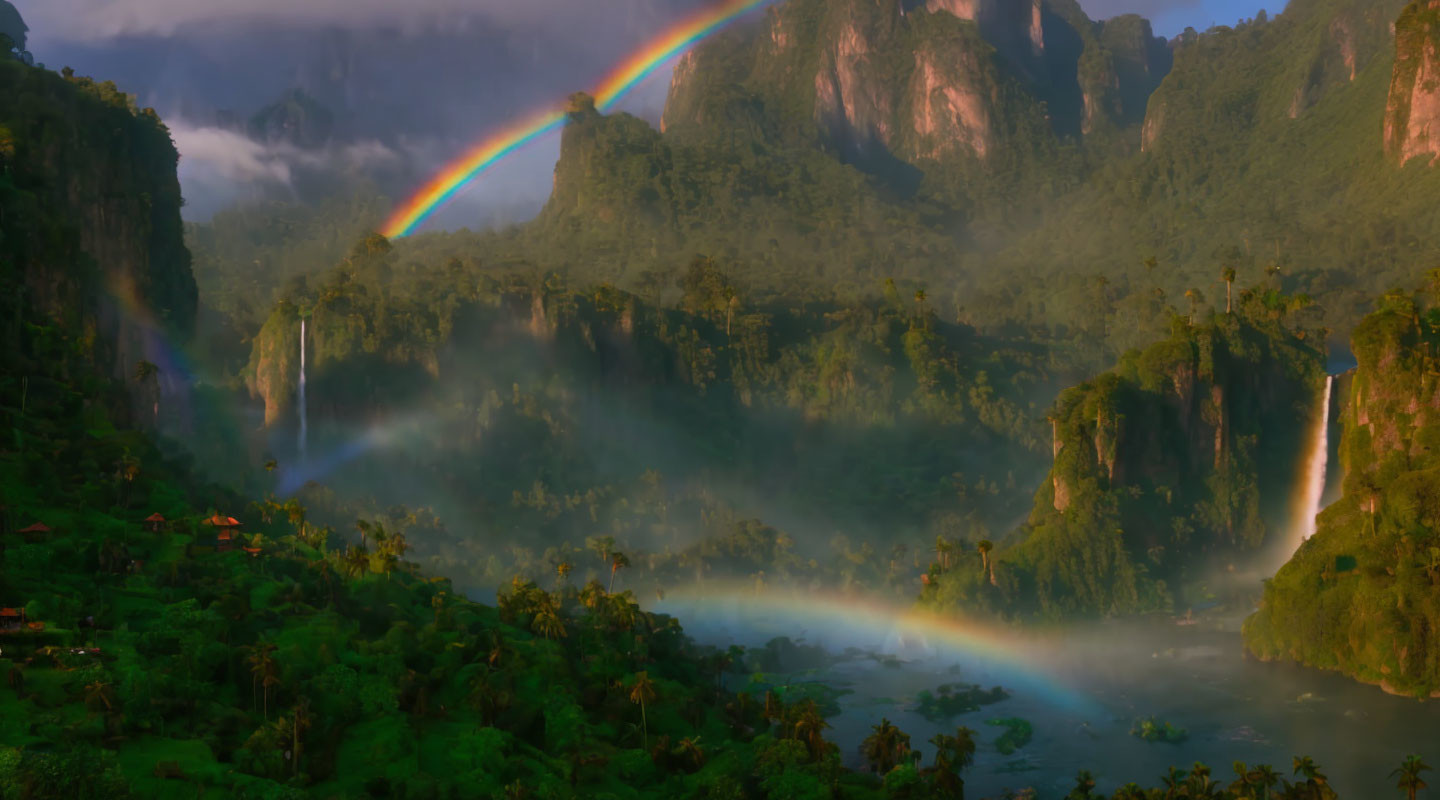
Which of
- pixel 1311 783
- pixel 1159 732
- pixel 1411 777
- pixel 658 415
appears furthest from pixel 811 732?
pixel 658 415

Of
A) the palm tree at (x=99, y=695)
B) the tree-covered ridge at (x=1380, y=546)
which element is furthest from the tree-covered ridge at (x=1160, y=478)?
the palm tree at (x=99, y=695)

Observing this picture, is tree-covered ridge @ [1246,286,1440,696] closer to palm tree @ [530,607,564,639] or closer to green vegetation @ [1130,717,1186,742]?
green vegetation @ [1130,717,1186,742]

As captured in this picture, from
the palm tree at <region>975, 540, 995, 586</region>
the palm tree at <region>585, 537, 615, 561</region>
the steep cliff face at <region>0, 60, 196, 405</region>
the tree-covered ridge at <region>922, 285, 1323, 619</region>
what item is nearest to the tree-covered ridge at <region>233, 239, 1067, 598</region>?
the palm tree at <region>585, 537, 615, 561</region>

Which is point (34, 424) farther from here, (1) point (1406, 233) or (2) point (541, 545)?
(1) point (1406, 233)

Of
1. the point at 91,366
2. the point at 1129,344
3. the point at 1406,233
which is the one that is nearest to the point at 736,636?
the point at 91,366

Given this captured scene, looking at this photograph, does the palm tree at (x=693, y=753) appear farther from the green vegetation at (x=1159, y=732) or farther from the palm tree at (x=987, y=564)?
the palm tree at (x=987, y=564)
